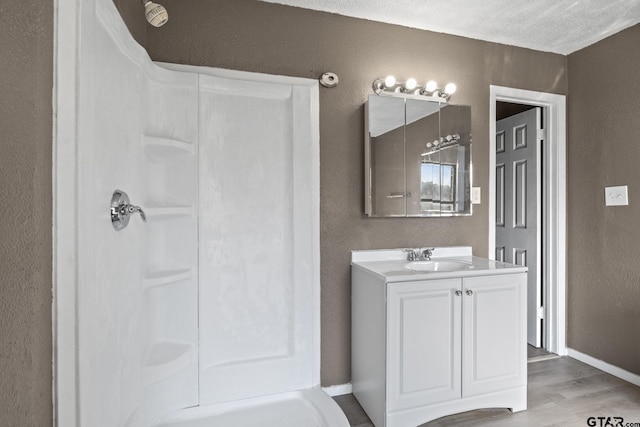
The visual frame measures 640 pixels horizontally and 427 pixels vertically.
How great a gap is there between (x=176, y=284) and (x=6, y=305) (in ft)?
3.52

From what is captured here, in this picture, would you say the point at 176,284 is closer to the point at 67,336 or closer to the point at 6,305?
the point at 67,336

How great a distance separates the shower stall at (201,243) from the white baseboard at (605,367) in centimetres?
208

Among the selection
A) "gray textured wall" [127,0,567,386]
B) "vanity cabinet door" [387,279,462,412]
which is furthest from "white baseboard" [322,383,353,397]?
"vanity cabinet door" [387,279,462,412]

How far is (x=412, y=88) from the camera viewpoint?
2328 mm

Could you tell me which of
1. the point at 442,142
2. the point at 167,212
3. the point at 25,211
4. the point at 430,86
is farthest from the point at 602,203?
the point at 25,211

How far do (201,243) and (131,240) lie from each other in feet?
1.40

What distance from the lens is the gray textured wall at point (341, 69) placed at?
78.5 inches

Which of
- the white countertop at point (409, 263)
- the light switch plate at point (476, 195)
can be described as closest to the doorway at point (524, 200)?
the light switch plate at point (476, 195)

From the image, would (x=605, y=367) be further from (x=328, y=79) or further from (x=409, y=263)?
(x=328, y=79)

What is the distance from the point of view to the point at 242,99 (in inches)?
77.0

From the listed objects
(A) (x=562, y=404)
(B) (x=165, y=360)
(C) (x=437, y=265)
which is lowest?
(A) (x=562, y=404)

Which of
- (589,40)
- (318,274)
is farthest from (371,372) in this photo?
(589,40)

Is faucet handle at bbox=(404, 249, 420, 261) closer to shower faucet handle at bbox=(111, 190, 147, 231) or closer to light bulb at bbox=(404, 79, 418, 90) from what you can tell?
light bulb at bbox=(404, 79, 418, 90)

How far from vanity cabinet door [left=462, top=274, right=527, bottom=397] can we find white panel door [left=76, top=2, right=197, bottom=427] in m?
1.48
